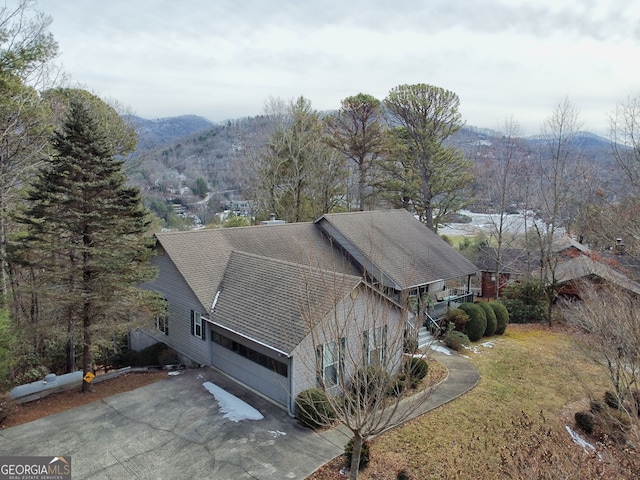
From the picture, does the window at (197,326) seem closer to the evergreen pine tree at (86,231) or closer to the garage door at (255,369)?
the garage door at (255,369)

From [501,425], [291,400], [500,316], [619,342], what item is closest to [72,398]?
[291,400]

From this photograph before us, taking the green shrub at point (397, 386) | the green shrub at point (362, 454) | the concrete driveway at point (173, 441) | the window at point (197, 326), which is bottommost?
the concrete driveway at point (173, 441)

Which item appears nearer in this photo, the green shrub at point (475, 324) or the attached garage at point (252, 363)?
the attached garage at point (252, 363)

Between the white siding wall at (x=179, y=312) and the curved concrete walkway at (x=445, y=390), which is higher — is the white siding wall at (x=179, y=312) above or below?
above

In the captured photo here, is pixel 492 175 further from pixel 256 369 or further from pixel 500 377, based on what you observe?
pixel 256 369

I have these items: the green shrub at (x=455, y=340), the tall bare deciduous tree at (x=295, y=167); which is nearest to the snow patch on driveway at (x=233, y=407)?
the green shrub at (x=455, y=340)

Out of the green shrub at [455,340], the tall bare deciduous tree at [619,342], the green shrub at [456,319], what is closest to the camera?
the tall bare deciduous tree at [619,342]

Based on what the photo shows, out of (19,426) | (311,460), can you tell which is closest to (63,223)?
(19,426)
